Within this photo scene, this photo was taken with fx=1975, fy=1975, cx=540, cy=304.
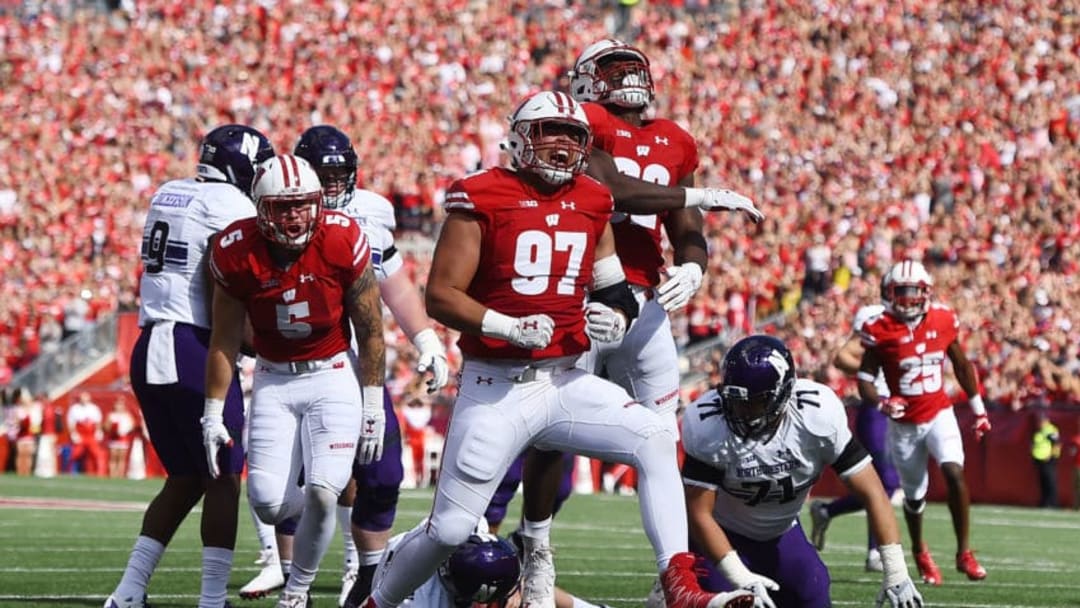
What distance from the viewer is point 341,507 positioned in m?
9.21

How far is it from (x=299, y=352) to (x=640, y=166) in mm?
1632

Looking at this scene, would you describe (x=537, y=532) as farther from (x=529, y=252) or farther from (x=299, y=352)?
(x=529, y=252)

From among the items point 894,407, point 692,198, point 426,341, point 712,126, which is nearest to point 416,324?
point 426,341

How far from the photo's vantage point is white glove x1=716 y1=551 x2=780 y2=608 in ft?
21.4

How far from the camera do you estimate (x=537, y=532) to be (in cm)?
768

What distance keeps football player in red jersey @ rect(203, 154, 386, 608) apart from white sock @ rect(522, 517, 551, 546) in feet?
2.21

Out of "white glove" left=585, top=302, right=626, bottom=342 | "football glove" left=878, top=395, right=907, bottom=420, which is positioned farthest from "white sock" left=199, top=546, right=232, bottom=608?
"football glove" left=878, top=395, right=907, bottom=420

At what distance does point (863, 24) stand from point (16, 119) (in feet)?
42.5

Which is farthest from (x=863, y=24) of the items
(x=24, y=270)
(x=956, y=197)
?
(x=24, y=270)

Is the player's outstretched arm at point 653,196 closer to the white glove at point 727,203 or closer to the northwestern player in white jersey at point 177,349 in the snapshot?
the white glove at point 727,203

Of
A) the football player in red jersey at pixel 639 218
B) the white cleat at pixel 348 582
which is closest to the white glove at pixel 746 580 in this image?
the football player in red jersey at pixel 639 218

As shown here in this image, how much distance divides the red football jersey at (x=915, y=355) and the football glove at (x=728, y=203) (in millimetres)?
4689

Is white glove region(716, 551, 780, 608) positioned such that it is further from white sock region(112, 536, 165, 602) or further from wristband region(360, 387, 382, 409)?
white sock region(112, 536, 165, 602)

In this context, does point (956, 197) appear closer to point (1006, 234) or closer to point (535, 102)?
point (1006, 234)
